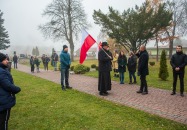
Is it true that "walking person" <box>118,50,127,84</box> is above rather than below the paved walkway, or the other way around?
A: above

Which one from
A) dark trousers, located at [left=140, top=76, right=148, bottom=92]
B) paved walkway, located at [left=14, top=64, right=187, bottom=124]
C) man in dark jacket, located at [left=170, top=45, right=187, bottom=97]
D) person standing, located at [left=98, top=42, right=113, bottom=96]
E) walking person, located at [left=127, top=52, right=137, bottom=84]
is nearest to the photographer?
paved walkway, located at [left=14, top=64, right=187, bottom=124]

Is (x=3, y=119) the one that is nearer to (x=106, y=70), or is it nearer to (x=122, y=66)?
(x=106, y=70)

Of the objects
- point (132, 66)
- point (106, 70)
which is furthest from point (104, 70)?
point (132, 66)

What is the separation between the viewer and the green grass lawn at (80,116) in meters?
5.22

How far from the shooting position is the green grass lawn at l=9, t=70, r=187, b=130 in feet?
17.1

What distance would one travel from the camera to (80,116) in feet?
19.8

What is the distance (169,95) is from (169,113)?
260 cm

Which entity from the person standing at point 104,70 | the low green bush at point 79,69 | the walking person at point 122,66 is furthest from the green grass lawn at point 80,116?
the low green bush at point 79,69

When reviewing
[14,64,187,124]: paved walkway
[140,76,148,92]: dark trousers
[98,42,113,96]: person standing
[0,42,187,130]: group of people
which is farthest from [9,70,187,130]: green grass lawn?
[140,76,148,92]: dark trousers

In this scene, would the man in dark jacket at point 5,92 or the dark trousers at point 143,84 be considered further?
the dark trousers at point 143,84

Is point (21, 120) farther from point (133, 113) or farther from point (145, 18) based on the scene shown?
point (145, 18)

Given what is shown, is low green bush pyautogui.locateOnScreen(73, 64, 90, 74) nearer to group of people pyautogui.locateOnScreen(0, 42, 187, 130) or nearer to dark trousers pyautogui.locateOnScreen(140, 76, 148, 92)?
group of people pyautogui.locateOnScreen(0, 42, 187, 130)

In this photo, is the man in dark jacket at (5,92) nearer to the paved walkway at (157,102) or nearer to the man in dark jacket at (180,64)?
the paved walkway at (157,102)

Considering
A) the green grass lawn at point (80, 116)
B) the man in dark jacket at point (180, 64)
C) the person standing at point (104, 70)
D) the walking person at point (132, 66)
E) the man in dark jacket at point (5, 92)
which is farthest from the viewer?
the walking person at point (132, 66)
